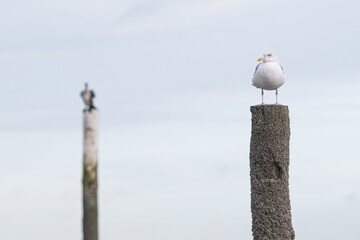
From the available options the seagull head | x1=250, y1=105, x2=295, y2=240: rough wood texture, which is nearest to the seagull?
the seagull head

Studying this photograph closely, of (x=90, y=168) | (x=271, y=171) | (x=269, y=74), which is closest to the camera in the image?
(x=90, y=168)

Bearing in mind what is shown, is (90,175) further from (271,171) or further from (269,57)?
(269,57)

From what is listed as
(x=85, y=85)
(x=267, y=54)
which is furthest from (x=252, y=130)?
(x=85, y=85)

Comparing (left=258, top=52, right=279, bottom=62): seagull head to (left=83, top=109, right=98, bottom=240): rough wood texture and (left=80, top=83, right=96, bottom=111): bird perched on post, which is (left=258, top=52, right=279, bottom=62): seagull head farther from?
(left=83, top=109, right=98, bottom=240): rough wood texture

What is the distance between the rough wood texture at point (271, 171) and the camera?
18.6m

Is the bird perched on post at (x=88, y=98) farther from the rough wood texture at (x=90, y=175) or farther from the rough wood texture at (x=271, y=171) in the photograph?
the rough wood texture at (x=271, y=171)

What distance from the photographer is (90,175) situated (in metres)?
13.0

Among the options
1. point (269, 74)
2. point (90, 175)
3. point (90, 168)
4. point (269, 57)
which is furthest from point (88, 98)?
point (269, 57)

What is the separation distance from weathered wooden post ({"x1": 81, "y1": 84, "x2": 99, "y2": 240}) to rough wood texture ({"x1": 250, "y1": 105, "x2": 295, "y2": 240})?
6.45 meters

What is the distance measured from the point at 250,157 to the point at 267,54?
249cm

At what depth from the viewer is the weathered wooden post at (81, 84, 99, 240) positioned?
12.9 m

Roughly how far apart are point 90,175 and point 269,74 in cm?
680

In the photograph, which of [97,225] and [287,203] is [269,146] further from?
[97,225]

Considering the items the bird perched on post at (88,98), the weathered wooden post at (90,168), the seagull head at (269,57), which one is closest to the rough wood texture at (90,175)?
the weathered wooden post at (90,168)
